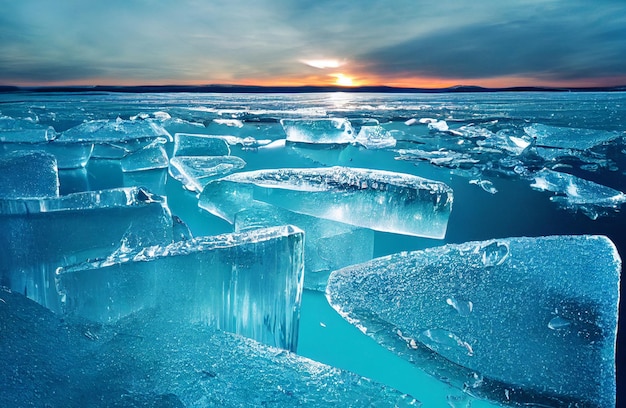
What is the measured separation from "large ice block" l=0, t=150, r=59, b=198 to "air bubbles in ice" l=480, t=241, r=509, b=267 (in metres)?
1.47

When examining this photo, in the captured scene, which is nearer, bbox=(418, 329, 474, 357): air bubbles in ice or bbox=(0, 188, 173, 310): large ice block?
bbox=(418, 329, 474, 357): air bubbles in ice

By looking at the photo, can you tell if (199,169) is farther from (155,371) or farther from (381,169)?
(155,371)

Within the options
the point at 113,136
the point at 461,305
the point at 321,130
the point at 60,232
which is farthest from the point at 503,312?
the point at 321,130

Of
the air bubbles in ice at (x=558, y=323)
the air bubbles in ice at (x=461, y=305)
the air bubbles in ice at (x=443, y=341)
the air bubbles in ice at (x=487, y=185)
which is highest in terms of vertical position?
the air bubbles in ice at (x=487, y=185)

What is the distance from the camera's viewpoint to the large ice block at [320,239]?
1104 millimetres

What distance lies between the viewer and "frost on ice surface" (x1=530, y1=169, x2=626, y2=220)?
1.65 meters

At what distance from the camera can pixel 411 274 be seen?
864mm

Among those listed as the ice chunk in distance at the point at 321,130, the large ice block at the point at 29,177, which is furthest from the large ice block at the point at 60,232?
the ice chunk in distance at the point at 321,130

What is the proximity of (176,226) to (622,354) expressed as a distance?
1.18 m

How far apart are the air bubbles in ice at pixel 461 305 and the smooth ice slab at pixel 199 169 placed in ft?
4.70

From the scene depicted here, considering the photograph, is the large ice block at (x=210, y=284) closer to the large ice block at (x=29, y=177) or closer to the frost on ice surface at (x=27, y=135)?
the large ice block at (x=29, y=177)

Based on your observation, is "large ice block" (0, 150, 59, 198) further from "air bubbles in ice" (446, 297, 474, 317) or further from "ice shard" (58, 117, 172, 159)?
"air bubbles in ice" (446, 297, 474, 317)

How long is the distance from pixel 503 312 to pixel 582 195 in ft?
4.64

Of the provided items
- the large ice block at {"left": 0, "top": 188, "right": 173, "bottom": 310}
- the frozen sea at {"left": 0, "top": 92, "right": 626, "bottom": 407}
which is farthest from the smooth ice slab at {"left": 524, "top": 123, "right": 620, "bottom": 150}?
the large ice block at {"left": 0, "top": 188, "right": 173, "bottom": 310}
